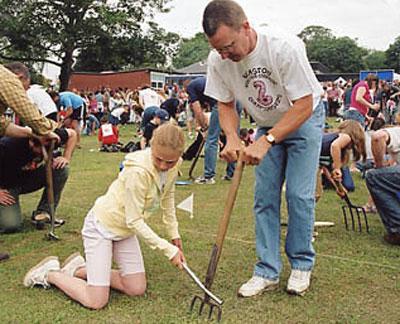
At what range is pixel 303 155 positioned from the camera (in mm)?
3541

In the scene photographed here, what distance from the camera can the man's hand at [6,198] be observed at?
192 inches

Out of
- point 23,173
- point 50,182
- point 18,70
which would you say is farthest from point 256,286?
point 18,70

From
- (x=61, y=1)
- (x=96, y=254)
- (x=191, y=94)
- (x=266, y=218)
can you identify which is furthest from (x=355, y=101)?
(x=61, y=1)

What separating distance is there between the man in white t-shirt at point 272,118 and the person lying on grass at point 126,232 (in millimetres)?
487

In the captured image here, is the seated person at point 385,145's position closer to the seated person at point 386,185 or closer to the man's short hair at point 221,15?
the seated person at point 386,185

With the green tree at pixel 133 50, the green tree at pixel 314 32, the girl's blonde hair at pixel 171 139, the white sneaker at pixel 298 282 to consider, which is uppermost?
the green tree at pixel 314 32

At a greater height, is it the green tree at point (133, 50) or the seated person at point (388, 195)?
the green tree at point (133, 50)

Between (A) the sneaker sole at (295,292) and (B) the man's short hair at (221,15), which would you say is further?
(A) the sneaker sole at (295,292)

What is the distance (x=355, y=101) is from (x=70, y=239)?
6584 mm

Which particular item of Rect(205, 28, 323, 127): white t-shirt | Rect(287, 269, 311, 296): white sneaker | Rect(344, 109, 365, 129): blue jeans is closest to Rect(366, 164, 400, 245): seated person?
Rect(287, 269, 311, 296): white sneaker

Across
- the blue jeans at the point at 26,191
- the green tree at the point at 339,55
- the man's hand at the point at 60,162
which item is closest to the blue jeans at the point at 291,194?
the man's hand at the point at 60,162

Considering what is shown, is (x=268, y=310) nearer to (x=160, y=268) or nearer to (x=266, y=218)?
(x=266, y=218)

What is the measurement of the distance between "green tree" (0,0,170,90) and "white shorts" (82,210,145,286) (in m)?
29.4

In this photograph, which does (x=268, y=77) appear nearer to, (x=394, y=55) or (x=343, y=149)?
(x=343, y=149)
